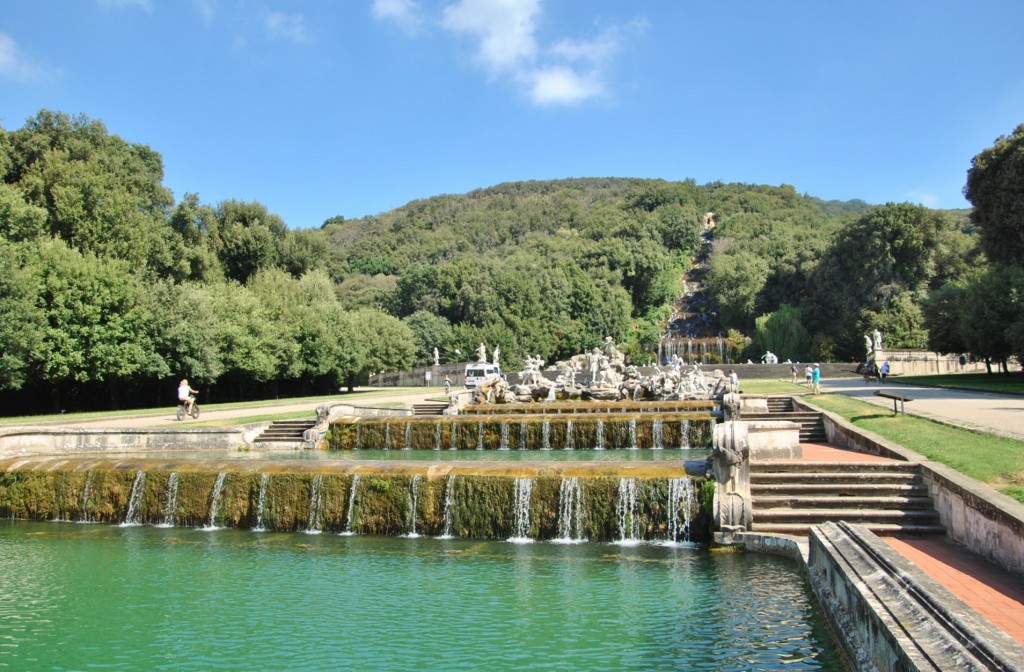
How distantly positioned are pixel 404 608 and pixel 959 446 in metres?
10.7

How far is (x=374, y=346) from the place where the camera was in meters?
57.2

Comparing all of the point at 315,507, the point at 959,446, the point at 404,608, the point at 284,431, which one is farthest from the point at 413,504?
the point at 284,431

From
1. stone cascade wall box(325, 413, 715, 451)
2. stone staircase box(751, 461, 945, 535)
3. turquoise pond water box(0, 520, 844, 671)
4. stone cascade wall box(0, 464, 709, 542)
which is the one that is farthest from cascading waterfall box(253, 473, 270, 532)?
stone cascade wall box(325, 413, 715, 451)

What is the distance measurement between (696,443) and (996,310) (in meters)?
24.9

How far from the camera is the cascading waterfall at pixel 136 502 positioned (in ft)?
Answer: 52.9

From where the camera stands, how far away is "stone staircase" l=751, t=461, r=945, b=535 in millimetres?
11531

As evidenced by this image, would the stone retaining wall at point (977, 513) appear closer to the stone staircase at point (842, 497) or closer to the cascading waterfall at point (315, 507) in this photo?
the stone staircase at point (842, 497)

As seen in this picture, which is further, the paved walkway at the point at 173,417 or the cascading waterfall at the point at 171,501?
the paved walkway at the point at 173,417

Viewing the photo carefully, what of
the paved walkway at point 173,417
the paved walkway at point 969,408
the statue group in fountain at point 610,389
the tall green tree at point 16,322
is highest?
the tall green tree at point 16,322

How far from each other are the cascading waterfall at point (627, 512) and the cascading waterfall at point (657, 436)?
35.3ft

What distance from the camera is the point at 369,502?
48.2ft

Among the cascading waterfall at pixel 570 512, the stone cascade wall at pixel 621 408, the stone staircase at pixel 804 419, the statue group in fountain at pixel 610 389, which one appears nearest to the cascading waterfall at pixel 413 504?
the cascading waterfall at pixel 570 512

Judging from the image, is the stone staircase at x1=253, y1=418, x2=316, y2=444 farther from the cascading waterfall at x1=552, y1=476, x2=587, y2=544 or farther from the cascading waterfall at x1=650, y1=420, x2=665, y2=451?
the cascading waterfall at x1=552, y1=476, x2=587, y2=544

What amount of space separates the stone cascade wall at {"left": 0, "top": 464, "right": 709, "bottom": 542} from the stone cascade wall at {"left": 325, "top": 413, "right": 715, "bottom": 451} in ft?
32.0
